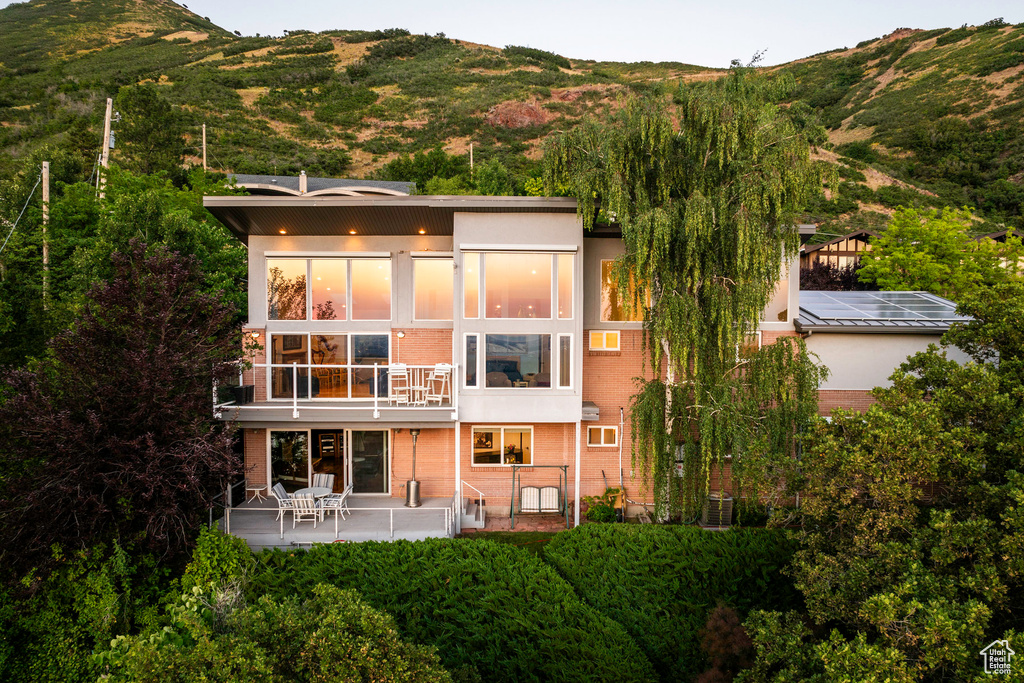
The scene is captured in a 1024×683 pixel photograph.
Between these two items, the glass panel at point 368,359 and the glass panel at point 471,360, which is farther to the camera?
the glass panel at point 368,359

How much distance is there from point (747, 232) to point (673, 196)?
180cm

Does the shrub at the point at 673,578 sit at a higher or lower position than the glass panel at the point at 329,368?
lower

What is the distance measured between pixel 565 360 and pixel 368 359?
16.8 ft

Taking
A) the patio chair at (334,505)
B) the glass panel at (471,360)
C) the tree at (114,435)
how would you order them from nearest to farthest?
the tree at (114,435)
the patio chair at (334,505)
the glass panel at (471,360)

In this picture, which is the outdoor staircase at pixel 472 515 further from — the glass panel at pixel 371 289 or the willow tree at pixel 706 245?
the glass panel at pixel 371 289

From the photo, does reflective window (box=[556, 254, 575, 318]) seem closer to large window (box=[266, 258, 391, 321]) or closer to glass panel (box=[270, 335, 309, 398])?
large window (box=[266, 258, 391, 321])

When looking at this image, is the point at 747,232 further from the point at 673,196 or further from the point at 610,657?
the point at 610,657

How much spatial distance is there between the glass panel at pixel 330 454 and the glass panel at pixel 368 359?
4.46 ft

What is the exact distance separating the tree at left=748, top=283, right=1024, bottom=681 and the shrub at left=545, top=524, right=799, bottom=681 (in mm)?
1346

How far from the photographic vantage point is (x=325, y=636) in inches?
195

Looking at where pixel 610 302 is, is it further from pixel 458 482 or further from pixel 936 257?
pixel 936 257

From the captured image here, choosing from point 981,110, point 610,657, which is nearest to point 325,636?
point 610,657

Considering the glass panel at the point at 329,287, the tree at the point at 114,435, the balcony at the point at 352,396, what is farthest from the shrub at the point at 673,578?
the glass panel at the point at 329,287

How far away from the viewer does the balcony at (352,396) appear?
10727 mm
